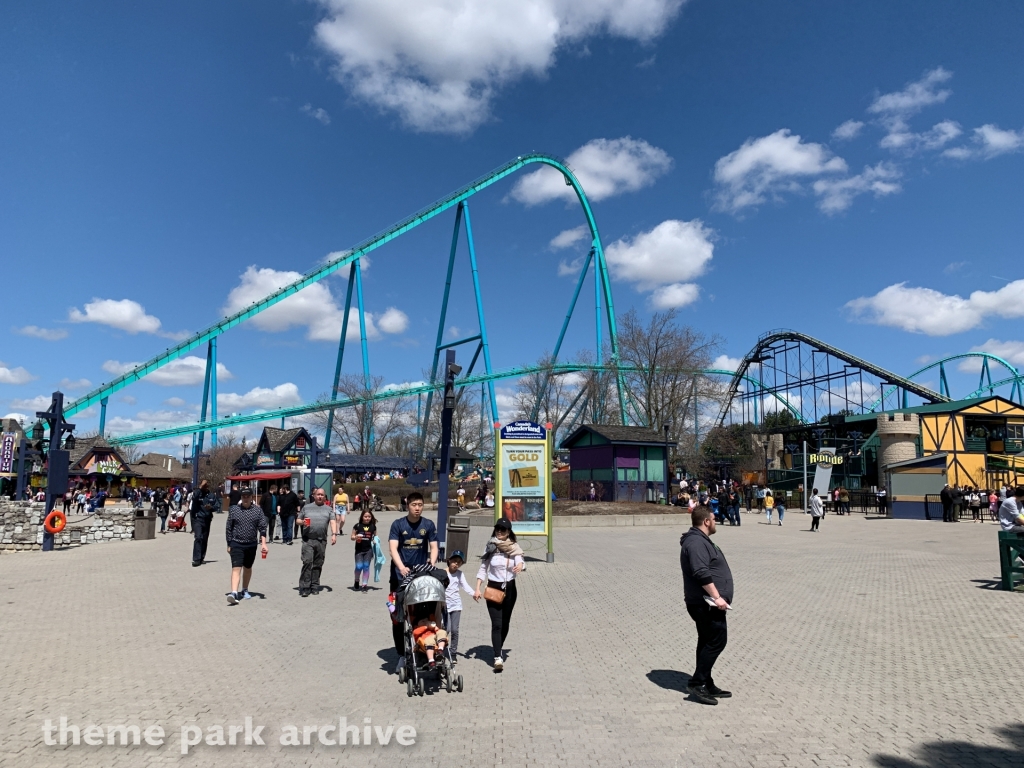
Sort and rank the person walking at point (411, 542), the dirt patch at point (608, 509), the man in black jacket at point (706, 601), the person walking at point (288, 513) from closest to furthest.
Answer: the man in black jacket at point (706, 601) < the person walking at point (411, 542) < the person walking at point (288, 513) < the dirt patch at point (608, 509)

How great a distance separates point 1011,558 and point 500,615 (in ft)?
27.9

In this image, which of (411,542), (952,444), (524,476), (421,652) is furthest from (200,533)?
(952,444)

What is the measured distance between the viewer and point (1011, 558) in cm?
1065

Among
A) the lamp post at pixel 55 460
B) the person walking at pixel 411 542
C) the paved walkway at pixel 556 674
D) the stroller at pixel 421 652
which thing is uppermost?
the lamp post at pixel 55 460

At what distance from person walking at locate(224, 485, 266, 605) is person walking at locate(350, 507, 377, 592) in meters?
1.37

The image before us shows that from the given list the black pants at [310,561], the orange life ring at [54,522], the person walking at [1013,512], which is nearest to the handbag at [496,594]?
the black pants at [310,561]

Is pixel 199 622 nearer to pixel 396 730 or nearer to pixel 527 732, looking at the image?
pixel 396 730

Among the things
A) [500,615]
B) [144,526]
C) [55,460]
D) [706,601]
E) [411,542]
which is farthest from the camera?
[144,526]

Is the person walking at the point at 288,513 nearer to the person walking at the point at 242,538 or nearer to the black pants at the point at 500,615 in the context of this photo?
the person walking at the point at 242,538

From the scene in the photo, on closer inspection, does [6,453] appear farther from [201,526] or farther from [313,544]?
[313,544]

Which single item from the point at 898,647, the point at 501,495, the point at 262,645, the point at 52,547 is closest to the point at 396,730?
the point at 262,645

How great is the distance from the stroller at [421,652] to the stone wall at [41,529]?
15.3m

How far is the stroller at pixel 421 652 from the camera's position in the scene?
5.61 metres

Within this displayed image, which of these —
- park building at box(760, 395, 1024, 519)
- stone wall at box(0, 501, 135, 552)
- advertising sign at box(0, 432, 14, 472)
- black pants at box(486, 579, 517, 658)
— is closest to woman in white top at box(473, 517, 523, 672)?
black pants at box(486, 579, 517, 658)
